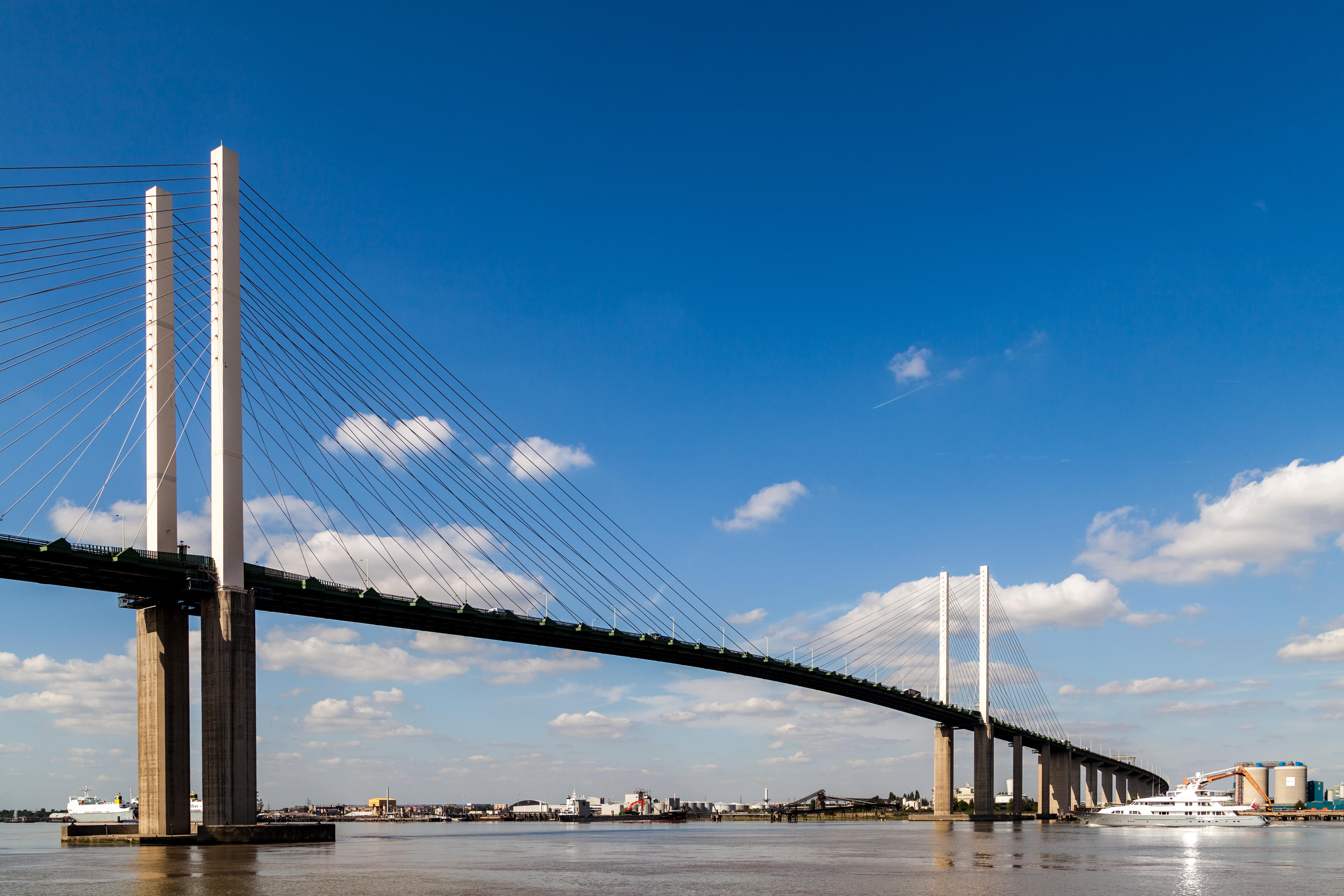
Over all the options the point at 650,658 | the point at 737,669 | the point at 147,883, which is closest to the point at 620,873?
the point at 147,883

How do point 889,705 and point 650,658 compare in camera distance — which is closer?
point 650,658

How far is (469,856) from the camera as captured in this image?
178ft

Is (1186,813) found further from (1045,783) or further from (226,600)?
(226,600)

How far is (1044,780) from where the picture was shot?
529 ft

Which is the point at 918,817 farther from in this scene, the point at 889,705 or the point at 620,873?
the point at 620,873

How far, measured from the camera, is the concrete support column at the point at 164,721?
57.6 m

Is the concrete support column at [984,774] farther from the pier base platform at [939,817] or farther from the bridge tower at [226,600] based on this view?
the bridge tower at [226,600]

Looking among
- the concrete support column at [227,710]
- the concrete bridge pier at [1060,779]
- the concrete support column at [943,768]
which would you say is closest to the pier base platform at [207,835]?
the concrete support column at [227,710]

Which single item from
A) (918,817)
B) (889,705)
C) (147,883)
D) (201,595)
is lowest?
(918,817)

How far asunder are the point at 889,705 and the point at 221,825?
85.7 m

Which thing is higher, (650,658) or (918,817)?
(650,658)

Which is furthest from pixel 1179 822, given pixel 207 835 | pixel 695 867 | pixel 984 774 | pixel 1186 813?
pixel 207 835

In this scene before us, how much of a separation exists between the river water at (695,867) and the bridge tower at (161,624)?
11.1 feet

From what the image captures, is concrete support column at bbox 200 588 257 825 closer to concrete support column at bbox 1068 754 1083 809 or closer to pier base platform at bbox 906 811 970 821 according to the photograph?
pier base platform at bbox 906 811 970 821
